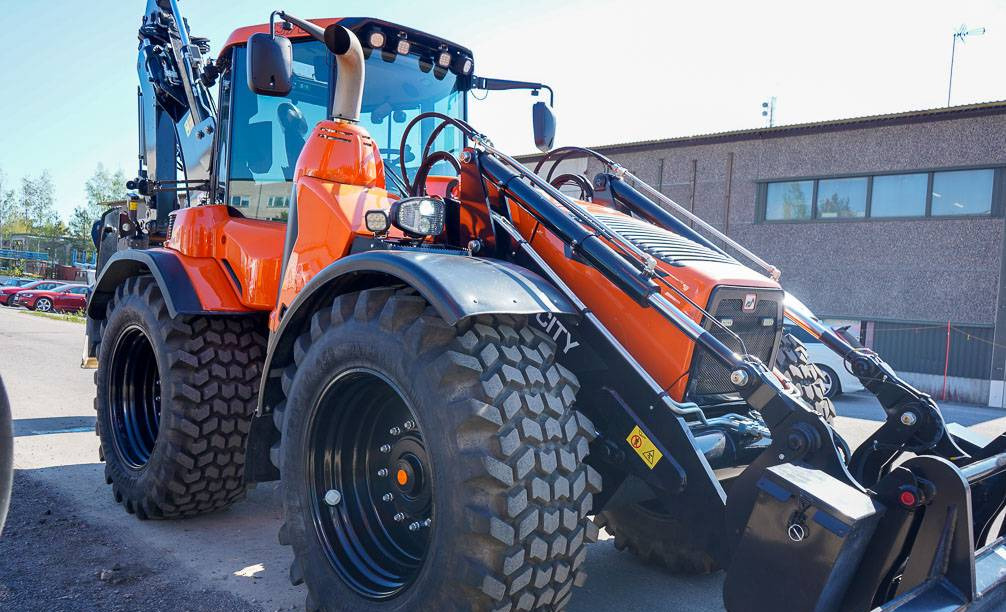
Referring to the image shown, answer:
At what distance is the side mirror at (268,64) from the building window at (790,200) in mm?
18282

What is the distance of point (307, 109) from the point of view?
173 inches

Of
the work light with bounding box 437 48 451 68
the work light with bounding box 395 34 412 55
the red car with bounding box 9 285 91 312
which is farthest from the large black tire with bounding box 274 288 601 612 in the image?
the red car with bounding box 9 285 91 312

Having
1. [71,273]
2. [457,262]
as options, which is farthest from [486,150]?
[71,273]

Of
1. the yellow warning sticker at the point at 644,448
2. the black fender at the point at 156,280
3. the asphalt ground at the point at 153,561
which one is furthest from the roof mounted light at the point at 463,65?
the asphalt ground at the point at 153,561

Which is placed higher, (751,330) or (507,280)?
(507,280)

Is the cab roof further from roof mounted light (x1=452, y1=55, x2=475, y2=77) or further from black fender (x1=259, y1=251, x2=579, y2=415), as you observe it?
black fender (x1=259, y1=251, x2=579, y2=415)

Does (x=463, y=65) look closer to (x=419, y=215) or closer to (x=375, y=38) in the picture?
(x=375, y=38)

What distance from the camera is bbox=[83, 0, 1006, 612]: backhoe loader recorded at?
2367 mm

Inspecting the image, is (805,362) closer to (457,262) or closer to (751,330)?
(751,330)

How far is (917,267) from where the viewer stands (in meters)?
17.5

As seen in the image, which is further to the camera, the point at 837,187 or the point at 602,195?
the point at 837,187

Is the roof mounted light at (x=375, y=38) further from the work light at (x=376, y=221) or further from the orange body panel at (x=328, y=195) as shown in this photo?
the work light at (x=376, y=221)

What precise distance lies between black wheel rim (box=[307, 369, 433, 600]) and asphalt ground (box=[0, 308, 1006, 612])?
536 mm

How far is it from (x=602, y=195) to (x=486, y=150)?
1.17 m
